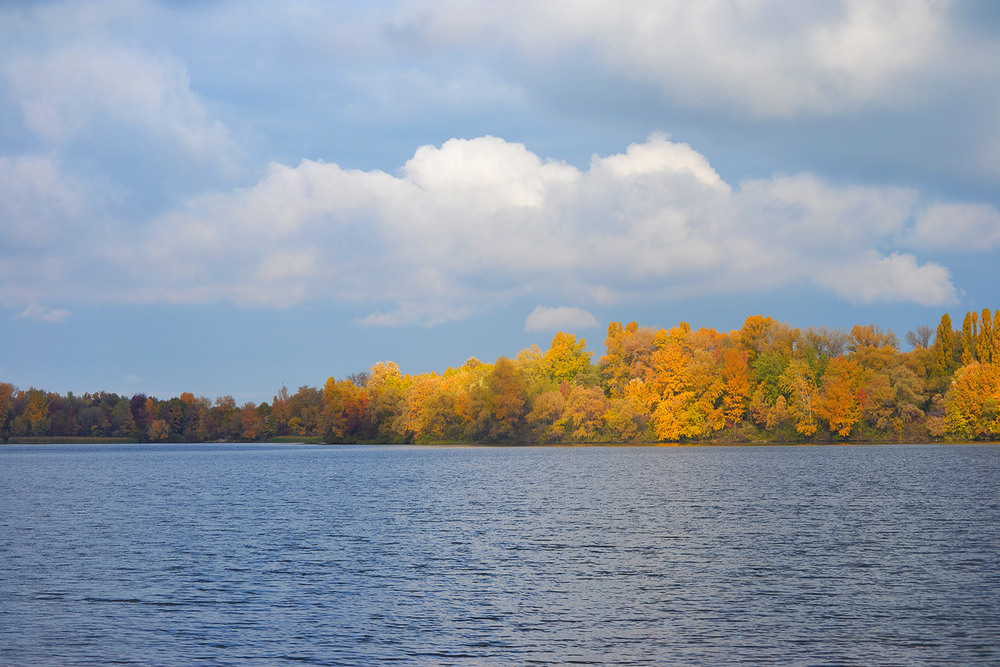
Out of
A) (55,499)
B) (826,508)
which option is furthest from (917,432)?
(55,499)

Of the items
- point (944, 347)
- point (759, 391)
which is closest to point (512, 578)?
point (759, 391)

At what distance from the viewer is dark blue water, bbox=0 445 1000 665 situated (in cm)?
2297

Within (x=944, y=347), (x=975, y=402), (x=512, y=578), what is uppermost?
(x=944, y=347)

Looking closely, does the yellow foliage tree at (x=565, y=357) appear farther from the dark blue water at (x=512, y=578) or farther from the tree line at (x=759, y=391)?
the dark blue water at (x=512, y=578)

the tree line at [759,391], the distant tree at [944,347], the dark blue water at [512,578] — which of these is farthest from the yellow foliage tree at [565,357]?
the dark blue water at [512,578]

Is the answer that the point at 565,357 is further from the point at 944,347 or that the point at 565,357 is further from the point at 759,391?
the point at 944,347

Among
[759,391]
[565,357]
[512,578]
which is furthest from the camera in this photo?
[565,357]

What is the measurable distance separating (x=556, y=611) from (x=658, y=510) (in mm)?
29171

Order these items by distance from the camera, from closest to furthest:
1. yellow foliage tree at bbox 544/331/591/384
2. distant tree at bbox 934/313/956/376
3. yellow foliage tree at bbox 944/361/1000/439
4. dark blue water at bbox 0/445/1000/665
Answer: dark blue water at bbox 0/445/1000/665 < yellow foliage tree at bbox 944/361/1000/439 < distant tree at bbox 934/313/956/376 < yellow foliage tree at bbox 544/331/591/384

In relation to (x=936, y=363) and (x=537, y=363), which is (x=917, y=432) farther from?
(x=537, y=363)

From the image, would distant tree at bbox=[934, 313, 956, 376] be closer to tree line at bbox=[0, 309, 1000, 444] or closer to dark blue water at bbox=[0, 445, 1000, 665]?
tree line at bbox=[0, 309, 1000, 444]

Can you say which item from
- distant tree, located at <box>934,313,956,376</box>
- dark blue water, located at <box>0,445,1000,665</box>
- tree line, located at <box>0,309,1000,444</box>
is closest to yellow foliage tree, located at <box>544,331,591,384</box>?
tree line, located at <box>0,309,1000,444</box>

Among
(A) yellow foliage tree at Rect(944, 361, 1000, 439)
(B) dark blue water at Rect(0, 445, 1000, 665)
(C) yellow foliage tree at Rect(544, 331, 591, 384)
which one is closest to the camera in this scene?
(B) dark blue water at Rect(0, 445, 1000, 665)

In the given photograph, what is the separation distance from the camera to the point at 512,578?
32.2 metres
